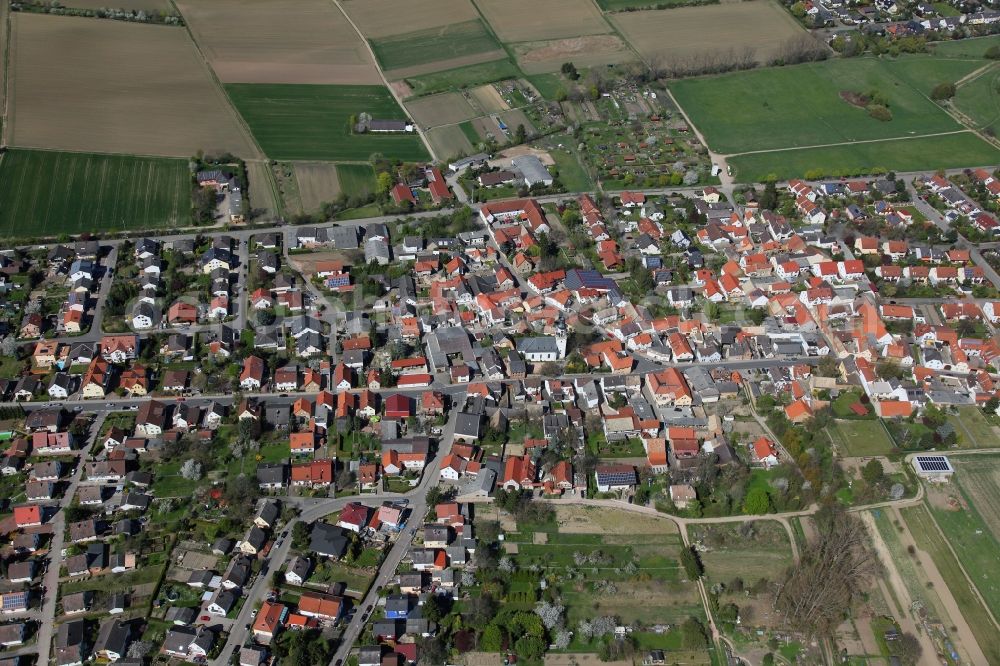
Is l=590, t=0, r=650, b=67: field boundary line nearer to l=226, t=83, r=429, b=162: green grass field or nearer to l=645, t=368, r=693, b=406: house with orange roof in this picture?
l=226, t=83, r=429, b=162: green grass field

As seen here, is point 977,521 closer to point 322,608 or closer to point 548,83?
point 322,608

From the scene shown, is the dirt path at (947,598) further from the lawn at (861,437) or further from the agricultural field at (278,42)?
the agricultural field at (278,42)

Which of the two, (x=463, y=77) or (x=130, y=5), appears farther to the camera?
(x=130, y=5)

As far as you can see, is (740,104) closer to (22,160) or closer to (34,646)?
(22,160)

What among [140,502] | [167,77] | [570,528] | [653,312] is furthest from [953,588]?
[167,77]

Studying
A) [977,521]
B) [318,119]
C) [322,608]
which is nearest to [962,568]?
[977,521]

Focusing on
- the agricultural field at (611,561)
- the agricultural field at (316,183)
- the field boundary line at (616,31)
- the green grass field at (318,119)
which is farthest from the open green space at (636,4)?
the agricultural field at (611,561)

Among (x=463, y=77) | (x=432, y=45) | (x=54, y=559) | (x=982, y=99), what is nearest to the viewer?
(x=54, y=559)

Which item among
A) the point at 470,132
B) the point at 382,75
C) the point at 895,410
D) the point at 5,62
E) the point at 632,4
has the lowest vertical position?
the point at 895,410
